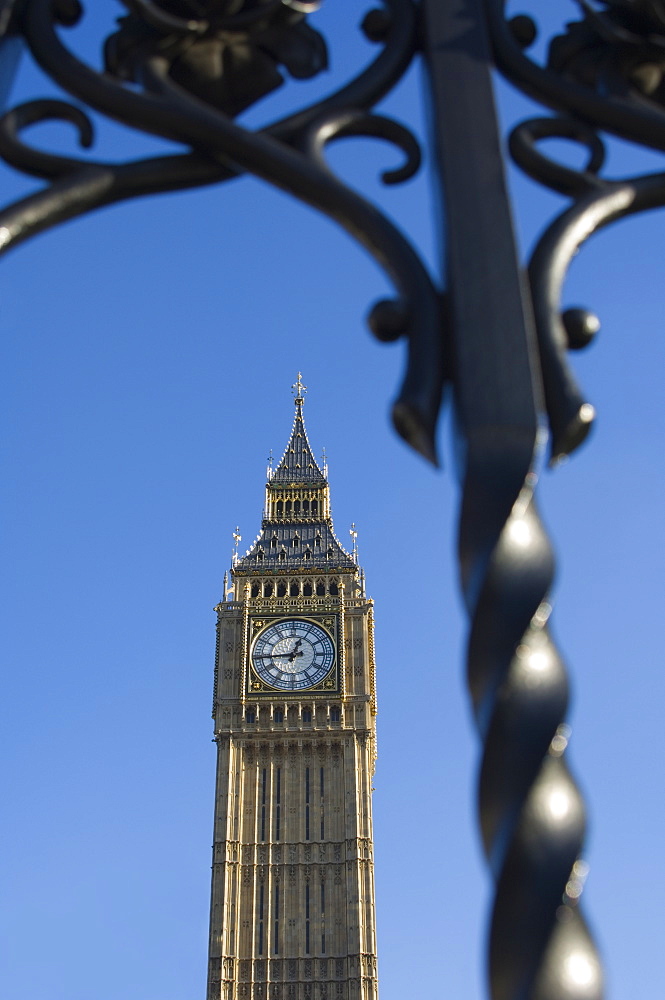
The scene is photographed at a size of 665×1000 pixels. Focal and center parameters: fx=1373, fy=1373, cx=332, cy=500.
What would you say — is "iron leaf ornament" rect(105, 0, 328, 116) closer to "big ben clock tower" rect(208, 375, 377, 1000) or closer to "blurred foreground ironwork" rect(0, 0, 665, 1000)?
"blurred foreground ironwork" rect(0, 0, 665, 1000)

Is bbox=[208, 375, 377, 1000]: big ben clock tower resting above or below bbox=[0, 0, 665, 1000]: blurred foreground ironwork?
above

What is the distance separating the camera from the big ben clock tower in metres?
41.3

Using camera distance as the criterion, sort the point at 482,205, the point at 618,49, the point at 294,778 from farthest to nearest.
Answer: the point at 294,778 → the point at 618,49 → the point at 482,205

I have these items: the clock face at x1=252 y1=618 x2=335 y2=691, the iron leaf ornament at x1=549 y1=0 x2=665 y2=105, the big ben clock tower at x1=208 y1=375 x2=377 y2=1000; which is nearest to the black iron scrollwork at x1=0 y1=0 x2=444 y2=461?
the iron leaf ornament at x1=549 y1=0 x2=665 y2=105

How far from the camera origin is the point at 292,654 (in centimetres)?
4594

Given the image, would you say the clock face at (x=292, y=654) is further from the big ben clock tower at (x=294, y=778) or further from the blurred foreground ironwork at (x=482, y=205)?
the blurred foreground ironwork at (x=482, y=205)

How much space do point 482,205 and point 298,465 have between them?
5143 centimetres

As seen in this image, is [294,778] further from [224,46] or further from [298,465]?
[224,46]

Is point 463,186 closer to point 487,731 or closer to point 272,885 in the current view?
point 487,731

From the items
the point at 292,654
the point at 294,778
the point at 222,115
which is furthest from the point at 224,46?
the point at 292,654

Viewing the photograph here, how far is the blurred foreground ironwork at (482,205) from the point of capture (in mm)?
1573

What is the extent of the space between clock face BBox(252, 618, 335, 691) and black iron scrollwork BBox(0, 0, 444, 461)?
4359cm

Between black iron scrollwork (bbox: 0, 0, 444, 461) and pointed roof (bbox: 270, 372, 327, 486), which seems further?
pointed roof (bbox: 270, 372, 327, 486)

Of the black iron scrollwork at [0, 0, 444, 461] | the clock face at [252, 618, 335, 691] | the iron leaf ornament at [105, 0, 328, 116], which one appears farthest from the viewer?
the clock face at [252, 618, 335, 691]
